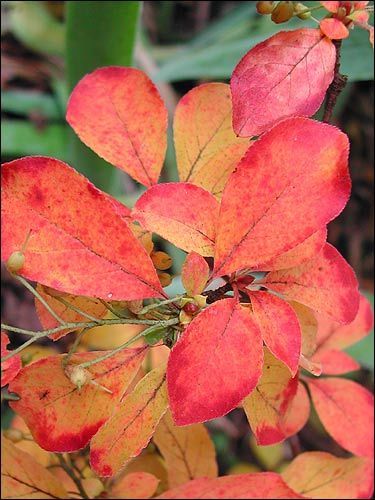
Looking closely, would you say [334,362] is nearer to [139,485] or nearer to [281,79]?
[139,485]

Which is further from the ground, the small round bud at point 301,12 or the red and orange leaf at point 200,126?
the small round bud at point 301,12

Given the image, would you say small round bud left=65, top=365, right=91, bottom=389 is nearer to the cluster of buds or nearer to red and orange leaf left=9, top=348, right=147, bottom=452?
red and orange leaf left=9, top=348, right=147, bottom=452

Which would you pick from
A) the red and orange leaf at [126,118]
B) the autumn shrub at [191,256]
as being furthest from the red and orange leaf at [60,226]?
the red and orange leaf at [126,118]

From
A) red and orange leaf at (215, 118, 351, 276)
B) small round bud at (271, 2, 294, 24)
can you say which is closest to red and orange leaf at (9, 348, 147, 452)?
red and orange leaf at (215, 118, 351, 276)

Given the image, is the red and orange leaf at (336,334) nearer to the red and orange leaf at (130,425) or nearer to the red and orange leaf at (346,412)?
the red and orange leaf at (346,412)

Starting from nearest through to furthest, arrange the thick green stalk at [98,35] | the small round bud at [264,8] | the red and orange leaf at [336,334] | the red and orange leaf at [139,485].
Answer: the small round bud at [264,8] → the red and orange leaf at [139,485] → the red and orange leaf at [336,334] → the thick green stalk at [98,35]

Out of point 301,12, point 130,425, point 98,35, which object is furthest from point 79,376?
point 98,35

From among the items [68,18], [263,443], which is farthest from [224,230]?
[68,18]
